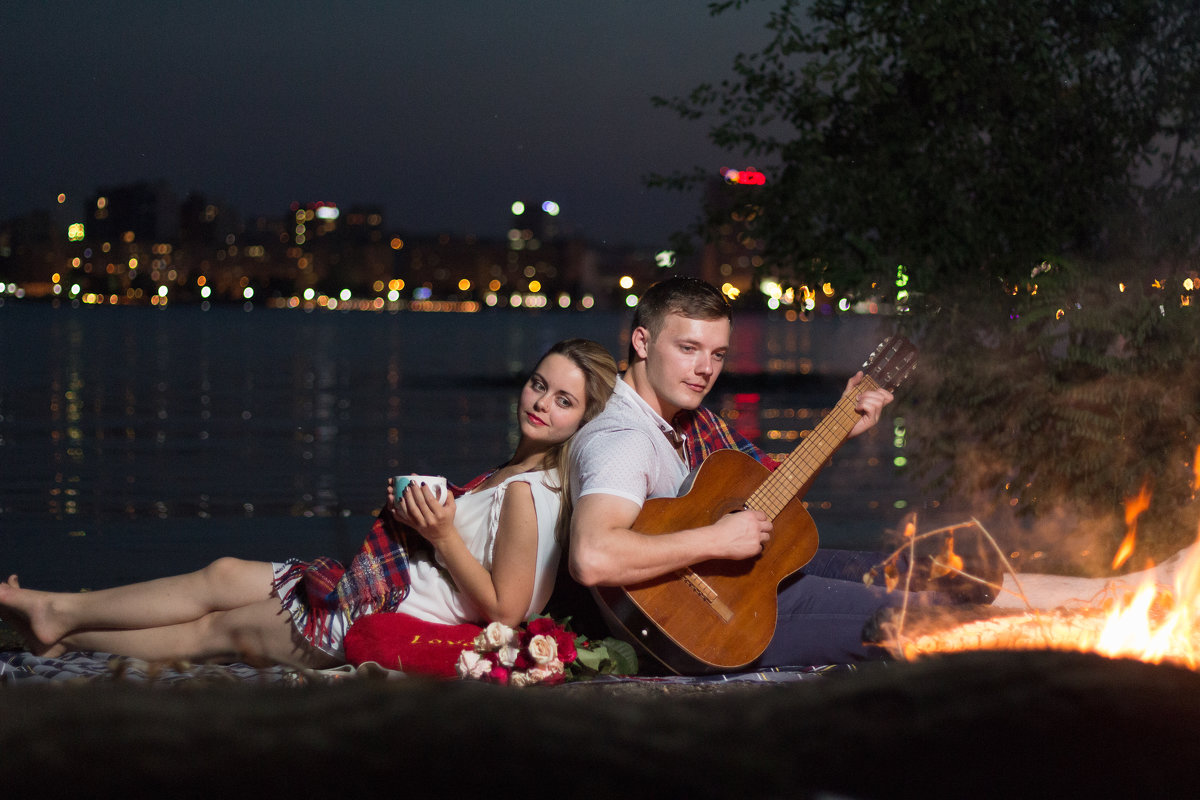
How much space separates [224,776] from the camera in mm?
1126

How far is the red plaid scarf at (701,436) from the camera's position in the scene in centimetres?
496

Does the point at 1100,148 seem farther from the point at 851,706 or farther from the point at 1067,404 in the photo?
the point at 851,706

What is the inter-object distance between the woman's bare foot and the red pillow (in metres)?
1.19

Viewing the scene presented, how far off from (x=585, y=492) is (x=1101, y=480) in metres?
4.78

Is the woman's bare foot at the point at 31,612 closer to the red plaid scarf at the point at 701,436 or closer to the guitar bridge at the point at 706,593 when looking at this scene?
the guitar bridge at the point at 706,593

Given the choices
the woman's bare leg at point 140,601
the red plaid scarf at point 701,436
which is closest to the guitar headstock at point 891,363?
the red plaid scarf at point 701,436

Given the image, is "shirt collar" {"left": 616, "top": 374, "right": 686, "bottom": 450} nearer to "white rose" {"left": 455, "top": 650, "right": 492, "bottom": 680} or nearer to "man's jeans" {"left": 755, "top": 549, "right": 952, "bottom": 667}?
"man's jeans" {"left": 755, "top": 549, "right": 952, "bottom": 667}

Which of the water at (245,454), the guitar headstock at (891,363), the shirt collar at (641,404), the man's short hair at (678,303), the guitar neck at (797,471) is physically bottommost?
the water at (245,454)

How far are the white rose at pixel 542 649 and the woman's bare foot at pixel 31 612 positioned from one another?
74.5 inches

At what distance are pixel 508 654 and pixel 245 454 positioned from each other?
41.9 ft

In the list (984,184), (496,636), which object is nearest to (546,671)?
(496,636)

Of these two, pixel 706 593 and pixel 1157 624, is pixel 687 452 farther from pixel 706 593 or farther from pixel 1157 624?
pixel 1157 624

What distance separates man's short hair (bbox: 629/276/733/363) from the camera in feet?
15.2

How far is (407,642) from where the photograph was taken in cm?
433
